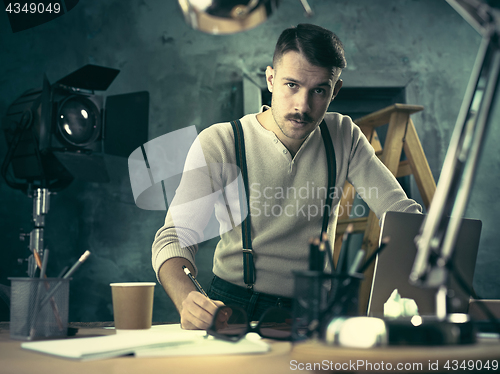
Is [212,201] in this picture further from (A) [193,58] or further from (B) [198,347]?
(A) [193,58]

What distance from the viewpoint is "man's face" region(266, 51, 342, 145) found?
122 centimetres

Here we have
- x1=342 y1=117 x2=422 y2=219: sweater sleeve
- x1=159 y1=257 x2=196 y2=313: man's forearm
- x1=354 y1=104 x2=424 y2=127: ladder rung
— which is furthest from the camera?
x1=354 y1=104 x2=424 y2=127: ladder rung

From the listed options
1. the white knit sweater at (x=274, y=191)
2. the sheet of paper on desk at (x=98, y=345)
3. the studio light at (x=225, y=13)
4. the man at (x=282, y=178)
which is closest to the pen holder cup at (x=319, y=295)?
the sheet of paper on desk at (x=98, y=345)

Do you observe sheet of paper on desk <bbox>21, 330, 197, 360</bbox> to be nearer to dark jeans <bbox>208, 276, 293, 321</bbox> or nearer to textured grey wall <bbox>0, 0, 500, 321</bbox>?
dark jeans <bbox>208, 276, 293, 321</bbox>

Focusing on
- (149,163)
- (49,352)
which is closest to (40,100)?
(149,163)

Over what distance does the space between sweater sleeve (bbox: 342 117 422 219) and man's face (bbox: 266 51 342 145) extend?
9.1 inches

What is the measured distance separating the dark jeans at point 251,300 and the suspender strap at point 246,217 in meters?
0.04

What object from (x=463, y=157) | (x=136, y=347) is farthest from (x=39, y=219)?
(x=463, y=157)

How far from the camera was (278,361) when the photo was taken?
53 cm

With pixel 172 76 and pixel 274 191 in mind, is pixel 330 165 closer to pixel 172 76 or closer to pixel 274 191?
pixel 274 191

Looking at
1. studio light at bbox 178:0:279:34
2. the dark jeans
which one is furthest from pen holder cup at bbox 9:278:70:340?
the dark jeans

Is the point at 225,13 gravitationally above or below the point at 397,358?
above

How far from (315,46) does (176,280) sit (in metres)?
0.77

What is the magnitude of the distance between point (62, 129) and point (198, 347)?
1.62 m
